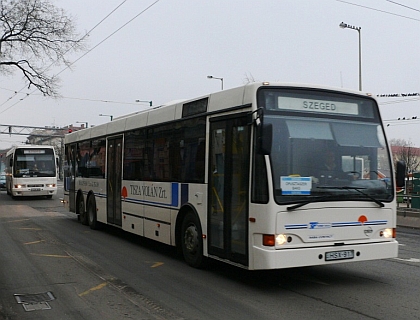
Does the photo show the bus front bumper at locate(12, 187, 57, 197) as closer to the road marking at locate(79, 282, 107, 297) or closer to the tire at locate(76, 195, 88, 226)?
the tire at locate(76, 195, 88, 226)

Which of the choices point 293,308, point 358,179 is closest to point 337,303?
point 293,308

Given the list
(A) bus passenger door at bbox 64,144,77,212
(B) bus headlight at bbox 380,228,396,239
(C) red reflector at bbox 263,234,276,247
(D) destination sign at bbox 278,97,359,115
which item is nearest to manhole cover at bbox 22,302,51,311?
(C) red reflector at bbox 263,234,276,247

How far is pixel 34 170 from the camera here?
1220 inches

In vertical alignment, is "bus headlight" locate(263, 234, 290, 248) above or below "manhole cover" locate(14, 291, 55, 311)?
above

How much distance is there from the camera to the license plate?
25.0 feet

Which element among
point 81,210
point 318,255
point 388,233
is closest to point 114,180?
point 81,210

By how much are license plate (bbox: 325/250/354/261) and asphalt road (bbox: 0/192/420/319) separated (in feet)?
1.57

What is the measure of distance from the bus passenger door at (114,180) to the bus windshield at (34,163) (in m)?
17.8

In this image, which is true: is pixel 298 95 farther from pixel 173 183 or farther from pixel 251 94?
pixel 173 183

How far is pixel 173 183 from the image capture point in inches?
408

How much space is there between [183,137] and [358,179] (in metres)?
3.46

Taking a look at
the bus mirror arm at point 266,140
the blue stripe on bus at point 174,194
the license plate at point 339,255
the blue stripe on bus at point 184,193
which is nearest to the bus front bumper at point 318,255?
the license plate at point 339,255

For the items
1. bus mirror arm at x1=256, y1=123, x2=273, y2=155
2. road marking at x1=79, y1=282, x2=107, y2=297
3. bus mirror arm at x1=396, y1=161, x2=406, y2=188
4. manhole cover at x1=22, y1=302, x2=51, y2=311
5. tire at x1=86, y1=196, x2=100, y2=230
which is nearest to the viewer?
manhole cover at x1=22, y1=302, x2=51, y2=311

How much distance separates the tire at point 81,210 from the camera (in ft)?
55.5
